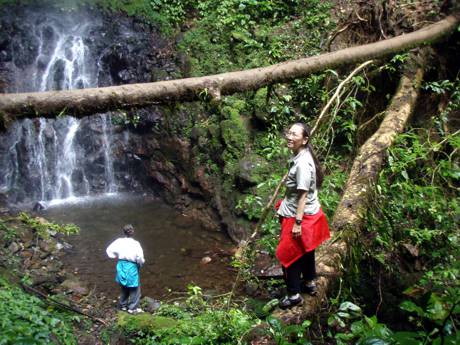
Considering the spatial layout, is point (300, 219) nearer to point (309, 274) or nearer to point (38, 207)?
point (309, 274)

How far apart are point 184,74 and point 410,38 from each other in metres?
7.10

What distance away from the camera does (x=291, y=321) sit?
12.3 ft

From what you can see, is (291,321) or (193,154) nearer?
(291,321)

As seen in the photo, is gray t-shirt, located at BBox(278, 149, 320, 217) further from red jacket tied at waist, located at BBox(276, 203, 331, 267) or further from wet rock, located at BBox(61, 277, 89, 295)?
wet rock, located at BBox(61, 277, 89, 295)

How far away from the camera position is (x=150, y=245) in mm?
10117

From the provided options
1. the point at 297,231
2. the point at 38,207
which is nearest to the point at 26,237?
the point at 38,207

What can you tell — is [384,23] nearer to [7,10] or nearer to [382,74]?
[382,74]

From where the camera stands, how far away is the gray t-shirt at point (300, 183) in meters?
3.85

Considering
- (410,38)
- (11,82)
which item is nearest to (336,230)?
(410,38)

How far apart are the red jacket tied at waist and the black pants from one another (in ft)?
0.27

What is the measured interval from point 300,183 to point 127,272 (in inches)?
174

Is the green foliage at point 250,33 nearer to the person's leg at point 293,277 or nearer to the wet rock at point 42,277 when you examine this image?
the wet rock at point 42,277

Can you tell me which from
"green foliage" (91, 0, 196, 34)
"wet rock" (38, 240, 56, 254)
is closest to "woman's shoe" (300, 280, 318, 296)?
"wet rock" (38, 240, 56, 254)

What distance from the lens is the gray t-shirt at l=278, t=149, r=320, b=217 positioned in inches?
152
